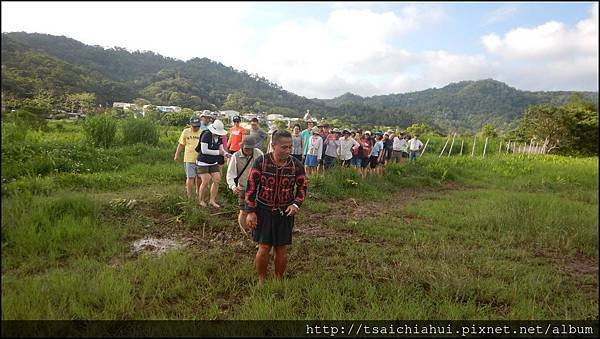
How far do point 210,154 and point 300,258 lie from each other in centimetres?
273

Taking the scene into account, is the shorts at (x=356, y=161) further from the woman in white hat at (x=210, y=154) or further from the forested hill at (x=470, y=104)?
the forested hill at (x=470, y=104)

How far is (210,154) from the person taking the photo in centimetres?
647

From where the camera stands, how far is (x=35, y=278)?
344cm

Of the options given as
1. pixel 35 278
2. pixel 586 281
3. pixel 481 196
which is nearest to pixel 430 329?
pixel 586 281

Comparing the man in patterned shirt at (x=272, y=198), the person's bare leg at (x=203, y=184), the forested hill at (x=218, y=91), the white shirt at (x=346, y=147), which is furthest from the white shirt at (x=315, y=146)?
the man in patterned shirt at (x=272, y=198)

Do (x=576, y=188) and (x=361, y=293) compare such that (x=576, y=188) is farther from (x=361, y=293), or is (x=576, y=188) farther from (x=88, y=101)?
(x=88, y=101)

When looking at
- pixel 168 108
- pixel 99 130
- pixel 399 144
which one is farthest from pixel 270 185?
pixel 168 108

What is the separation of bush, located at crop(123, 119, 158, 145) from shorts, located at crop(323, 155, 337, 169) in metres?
7.55

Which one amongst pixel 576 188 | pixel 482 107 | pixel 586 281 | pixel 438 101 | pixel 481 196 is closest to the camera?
pixel 586 281

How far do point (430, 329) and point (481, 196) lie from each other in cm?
818

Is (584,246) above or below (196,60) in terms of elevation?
below

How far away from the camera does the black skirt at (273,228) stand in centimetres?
378

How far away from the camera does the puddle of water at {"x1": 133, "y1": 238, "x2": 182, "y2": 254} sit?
4782mm

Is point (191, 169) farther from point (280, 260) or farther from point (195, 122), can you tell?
point (280, 260)
